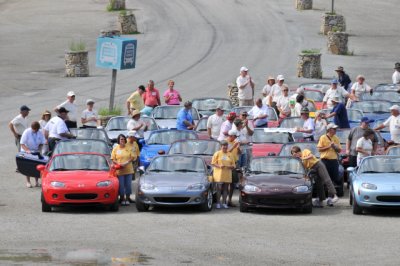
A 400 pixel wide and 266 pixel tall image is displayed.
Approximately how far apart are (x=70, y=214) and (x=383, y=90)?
62.6ft

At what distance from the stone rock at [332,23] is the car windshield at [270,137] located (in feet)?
101

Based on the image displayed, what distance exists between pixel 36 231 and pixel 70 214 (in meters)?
2.80

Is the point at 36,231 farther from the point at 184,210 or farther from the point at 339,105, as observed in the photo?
the point at 339,105

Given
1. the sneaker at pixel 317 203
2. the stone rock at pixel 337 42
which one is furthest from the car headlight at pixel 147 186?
the stone rock at pixel 337 42

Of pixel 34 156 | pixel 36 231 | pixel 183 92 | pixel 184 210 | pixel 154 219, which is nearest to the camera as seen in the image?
pixel 36 231

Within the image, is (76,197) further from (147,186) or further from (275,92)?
(275,92)

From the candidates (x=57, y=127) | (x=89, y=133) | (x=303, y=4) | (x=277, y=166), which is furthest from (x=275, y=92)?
(x=303, y=4)

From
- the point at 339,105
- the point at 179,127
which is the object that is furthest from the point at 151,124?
the point at 339,105

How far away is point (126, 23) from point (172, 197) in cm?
3719

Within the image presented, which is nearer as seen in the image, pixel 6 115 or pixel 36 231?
pixel 36 231

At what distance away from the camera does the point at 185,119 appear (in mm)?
34156

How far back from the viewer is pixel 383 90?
4181 cm

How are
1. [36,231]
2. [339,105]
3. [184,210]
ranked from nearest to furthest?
[36,231]
[184,210]
[339,105]

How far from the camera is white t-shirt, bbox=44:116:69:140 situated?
2992 centimetres
